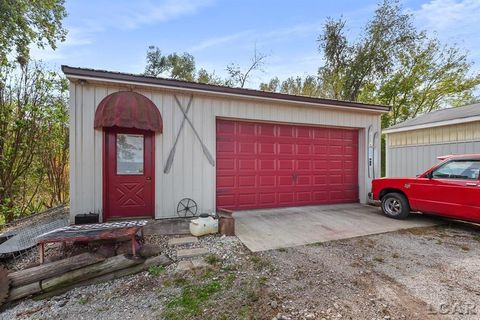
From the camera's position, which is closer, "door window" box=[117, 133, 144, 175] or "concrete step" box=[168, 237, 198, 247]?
"concrete step" box=[168, 237, 198, 247]


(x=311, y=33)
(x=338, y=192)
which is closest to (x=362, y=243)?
(x=338, y=192)

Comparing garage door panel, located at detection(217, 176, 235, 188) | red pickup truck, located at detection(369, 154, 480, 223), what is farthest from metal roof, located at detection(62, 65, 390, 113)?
red pickup truck, located at detection(369, 154, 480, 223)

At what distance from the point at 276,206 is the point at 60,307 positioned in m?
4.94

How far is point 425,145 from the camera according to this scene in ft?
27.7

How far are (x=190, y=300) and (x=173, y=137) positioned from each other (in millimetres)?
3597

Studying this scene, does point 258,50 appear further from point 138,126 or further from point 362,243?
point 362,243

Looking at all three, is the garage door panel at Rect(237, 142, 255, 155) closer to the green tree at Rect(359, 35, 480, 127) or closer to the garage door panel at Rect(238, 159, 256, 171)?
the garage door panel at Rect(238, 159, 256, 171)

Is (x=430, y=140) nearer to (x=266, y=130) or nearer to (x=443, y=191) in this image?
(x=443, y=191)

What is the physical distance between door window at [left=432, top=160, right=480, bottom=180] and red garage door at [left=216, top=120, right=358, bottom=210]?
2458 mm

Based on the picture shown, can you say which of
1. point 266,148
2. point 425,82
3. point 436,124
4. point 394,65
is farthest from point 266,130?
point 425,82

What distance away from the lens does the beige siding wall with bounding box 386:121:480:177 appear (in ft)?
23.9

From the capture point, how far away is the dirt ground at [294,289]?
2.24m

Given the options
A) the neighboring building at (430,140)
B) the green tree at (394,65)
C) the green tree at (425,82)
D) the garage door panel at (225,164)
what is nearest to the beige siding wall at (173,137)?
the garage door panel at (225,164)

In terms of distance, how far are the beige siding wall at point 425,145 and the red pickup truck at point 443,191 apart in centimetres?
363
